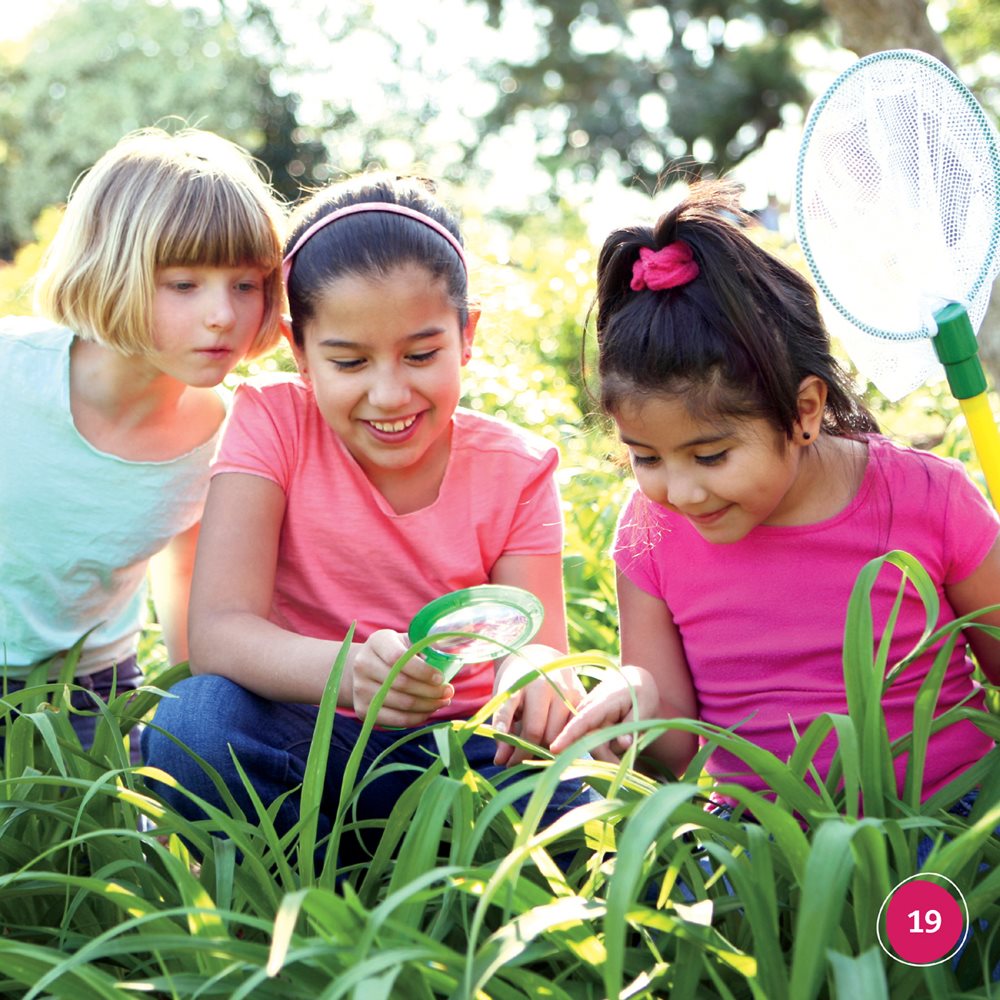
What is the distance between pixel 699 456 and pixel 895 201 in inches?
16.8

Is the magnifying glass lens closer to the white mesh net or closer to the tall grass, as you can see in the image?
the tall grass

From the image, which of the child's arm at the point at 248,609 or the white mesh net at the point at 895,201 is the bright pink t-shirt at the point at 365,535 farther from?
the white mesh net at the point at 895,201

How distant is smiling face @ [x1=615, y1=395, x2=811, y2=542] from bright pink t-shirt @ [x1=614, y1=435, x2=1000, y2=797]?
0.19m

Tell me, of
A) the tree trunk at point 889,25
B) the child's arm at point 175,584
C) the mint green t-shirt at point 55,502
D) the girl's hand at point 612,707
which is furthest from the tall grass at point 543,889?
the tree trunk at point 889,25

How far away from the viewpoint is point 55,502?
2295mm

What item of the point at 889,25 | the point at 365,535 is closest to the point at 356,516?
the point at 365,535

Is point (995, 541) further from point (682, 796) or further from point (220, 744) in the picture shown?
point (220, 744)

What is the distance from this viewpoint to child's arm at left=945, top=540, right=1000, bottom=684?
1794mm

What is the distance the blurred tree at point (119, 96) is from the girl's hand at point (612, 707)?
20.0 m

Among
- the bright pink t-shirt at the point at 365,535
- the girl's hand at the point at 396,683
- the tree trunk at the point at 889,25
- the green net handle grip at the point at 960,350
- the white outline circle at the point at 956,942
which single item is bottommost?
the white outline circle at the point at 956,942

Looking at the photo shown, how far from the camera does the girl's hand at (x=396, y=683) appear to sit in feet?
5.20

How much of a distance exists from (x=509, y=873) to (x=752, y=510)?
2.60 ft

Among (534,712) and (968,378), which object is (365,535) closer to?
(534,712)

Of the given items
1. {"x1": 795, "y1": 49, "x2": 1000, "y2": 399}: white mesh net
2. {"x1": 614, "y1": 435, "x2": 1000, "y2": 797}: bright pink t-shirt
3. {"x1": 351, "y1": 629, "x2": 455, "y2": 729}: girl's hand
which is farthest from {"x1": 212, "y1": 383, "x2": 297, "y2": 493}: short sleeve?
{"x1": 795, "y1": 49, "x2": 1000, "y2": 399}: white mesh net
